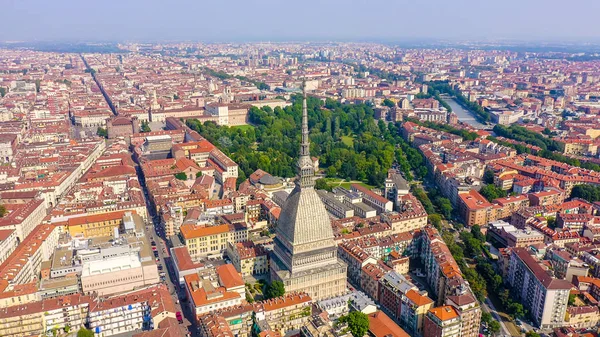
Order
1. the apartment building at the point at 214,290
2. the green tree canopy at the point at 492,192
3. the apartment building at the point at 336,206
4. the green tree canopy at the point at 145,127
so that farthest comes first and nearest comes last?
the green tree canopy at the point at 145,127
the green tree canopy at the point at 492,192
the apartment building at the point at 336,206
the apartment building at the point at 214,290

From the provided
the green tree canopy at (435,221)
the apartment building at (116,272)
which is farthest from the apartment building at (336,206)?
the apartment building at (116,272)

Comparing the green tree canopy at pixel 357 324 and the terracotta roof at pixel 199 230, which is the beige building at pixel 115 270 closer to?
the terracotta roof at pixel 199 230

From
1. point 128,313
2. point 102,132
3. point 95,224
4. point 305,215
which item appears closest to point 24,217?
point 95,224

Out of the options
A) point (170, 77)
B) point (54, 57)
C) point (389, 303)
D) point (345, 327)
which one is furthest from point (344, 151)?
point (54, 57)

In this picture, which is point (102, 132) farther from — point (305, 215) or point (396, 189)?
point (305, 215)

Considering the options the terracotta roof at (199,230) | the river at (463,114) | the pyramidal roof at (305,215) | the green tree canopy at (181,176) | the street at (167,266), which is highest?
the pyramidal roof at (305,215)

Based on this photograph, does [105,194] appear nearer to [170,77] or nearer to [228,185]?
[228,185]

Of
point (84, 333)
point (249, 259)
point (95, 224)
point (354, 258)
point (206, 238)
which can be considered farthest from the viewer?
point (95, 224)
